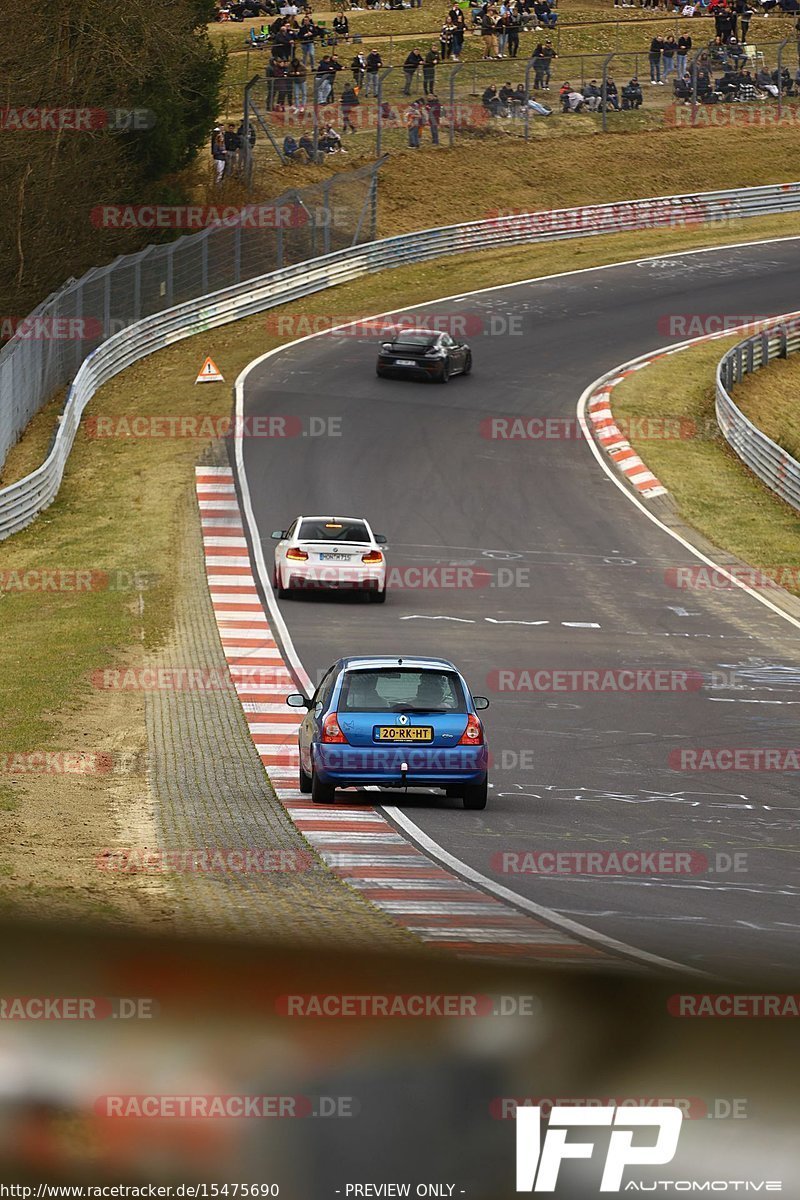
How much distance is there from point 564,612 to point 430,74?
40.1m

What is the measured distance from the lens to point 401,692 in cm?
1488

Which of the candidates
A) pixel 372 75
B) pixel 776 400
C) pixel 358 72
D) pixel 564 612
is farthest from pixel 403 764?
pixel 372 75

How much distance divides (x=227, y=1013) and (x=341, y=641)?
66.4 feet

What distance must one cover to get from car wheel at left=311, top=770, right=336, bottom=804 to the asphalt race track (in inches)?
15.0

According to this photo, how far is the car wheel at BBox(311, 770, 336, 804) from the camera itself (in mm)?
14664

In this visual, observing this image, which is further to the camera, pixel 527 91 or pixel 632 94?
pixel 632 94

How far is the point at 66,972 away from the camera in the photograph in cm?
304

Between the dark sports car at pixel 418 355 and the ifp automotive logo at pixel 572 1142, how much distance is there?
131 feet

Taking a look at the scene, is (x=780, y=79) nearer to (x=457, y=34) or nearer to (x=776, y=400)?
(x=457, y=34)

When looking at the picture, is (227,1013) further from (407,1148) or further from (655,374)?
(655,374)

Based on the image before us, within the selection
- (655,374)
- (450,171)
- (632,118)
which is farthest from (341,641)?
(632,118)

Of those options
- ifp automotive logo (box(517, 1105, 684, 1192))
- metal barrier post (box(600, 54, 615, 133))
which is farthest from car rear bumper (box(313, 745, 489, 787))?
metal barrier post (box(600, 54, 615, 133))

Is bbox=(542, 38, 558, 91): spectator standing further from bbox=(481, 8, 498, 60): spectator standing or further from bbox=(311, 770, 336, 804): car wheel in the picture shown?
bbox=(311, 770, 336, 804): car wheel

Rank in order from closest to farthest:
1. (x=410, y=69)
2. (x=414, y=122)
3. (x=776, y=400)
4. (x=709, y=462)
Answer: (x=709, y=462) → (x=776, y=400) → (x=410, y=69) → (x=414, y=122)
